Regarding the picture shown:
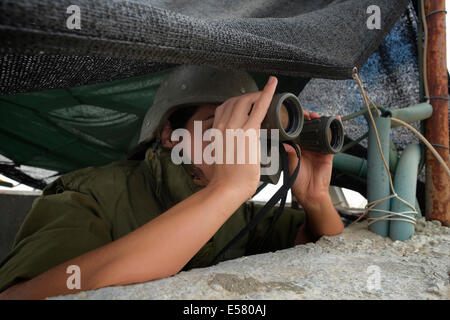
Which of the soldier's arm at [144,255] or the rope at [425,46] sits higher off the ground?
the rope at [425,46]

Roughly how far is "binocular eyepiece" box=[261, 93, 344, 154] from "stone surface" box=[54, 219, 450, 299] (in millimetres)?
292

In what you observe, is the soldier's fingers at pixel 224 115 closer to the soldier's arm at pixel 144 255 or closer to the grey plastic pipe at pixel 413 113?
the soldier's arm at pixel 144 255

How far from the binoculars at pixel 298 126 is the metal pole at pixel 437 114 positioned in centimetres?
48

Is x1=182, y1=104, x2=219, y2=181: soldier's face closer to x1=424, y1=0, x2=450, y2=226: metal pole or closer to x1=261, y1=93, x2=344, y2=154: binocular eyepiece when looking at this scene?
x1=261, y1=93, x2=344, y2=154: binocular eyepiece

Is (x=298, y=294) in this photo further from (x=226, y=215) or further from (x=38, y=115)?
(x=38, y=115)

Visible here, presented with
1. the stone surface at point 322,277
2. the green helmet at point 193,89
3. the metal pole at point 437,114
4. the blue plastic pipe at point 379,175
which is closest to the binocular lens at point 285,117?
the green helmet at point 193,89

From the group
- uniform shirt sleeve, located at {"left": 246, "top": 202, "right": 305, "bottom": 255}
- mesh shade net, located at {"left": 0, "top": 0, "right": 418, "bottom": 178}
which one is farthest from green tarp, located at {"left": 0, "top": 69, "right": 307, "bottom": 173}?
uniform shirt sleeve, located at {"left": 246, "top": 202, "right": 305, "bottom": 255}

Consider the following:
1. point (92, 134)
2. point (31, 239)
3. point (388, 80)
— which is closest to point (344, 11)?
point (388, 80)

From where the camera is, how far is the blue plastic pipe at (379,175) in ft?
3.09

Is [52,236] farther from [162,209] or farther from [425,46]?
[425,46]

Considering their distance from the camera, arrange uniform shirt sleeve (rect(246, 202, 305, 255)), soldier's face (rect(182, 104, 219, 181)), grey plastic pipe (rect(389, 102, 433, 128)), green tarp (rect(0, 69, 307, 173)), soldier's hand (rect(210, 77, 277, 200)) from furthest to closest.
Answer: green tarp (rect(0, 69, 307, 173)), uniform shirt sleeve (rect(246, 202, 305, 255)), grey plastic pipe (rect(389, 102, 433, 128)), soldier's face (rect(182, 104, 219, 181)), soldier's hand (rect(210, 77, 277, 200))

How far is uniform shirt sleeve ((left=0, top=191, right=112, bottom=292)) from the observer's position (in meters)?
0.57

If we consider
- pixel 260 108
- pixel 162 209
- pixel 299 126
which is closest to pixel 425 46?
pixel 299 126
